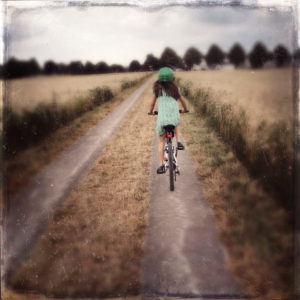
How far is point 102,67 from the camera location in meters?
3.40

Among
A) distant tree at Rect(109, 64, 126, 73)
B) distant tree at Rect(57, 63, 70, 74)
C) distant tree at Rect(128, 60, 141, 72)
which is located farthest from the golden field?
distant tree at Rect(57, 63, 70, 74)

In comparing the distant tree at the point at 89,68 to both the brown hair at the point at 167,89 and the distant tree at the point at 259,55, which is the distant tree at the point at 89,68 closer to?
the brown hair at the point at 167,89

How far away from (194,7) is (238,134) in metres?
2.81

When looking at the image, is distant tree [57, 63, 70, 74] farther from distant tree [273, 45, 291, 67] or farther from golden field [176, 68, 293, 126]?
distant tree [273, 45, 291, 67]

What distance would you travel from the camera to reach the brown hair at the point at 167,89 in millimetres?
4016

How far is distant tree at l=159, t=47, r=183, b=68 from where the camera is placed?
10.6 ft

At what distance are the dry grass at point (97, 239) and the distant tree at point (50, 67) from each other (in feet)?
6.26

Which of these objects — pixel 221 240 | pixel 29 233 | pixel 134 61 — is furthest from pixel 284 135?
pixel 29 233

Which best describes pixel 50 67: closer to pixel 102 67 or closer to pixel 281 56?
pixel 102 67

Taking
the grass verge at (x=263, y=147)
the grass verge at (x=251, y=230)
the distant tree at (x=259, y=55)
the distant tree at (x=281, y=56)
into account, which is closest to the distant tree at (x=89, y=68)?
the grass verge at (x=263, y=147)

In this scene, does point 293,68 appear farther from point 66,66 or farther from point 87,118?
point 87,118

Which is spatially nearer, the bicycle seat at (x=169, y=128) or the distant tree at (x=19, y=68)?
the distant tree at (x=19, y=68)

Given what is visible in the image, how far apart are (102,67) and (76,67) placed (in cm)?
31

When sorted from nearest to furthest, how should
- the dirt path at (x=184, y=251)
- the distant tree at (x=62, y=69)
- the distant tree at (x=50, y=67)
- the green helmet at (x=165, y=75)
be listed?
1. the dirt path at (x=184, y=251)
2. the distant tree at (x=50, y=67)
3. the distant tree at (x=62, y=69)
4. the green helmet at (x=165, y=75)
